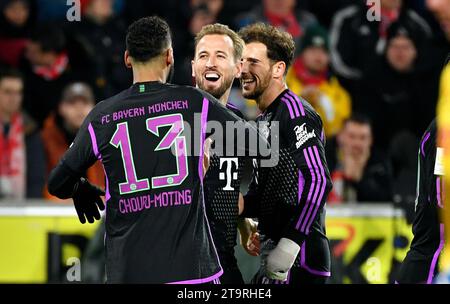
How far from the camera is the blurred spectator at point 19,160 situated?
8750 millimetres

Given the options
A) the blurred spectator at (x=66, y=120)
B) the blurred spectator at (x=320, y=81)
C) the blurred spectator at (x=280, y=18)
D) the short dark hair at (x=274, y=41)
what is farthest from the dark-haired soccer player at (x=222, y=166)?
the blurred spectator at (x=280, y=18)

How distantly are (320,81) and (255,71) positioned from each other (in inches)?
161

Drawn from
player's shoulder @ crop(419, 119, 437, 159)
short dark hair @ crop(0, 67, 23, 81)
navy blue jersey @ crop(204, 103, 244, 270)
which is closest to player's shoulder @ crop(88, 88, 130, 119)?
navy blue jersey @ crop(204, 103, 244, 270)

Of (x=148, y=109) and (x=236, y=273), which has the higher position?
(x=148, y=109)

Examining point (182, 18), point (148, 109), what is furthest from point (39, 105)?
point (148, 109)

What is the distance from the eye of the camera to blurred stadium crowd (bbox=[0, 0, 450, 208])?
29.7ft

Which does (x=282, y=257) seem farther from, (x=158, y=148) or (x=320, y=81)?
(x=320, y=81)

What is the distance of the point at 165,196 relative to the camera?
470cm

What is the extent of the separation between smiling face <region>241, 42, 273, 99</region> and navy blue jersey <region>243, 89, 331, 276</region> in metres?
0.14

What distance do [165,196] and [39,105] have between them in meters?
4.98
